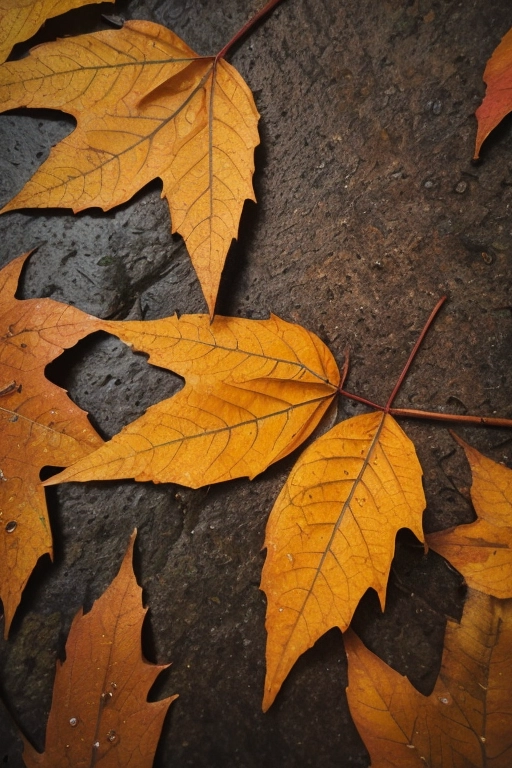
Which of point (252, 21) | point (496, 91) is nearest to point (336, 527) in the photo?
point (496, 91)

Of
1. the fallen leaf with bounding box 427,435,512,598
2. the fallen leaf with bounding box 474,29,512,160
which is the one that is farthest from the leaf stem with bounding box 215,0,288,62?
the fallen leaf with bounding box 427,435,512,598

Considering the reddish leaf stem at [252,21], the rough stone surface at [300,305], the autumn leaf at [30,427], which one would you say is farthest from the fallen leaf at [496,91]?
the autumn leaf at [30,427]

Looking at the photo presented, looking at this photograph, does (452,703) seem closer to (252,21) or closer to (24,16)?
(252,21)

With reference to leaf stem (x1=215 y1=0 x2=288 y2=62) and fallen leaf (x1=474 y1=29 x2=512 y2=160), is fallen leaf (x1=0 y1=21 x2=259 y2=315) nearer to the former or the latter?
leaf stem (x1=215 y1=0 x2=288 y2=62)

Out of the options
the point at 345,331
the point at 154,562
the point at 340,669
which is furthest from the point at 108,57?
the point at 340,669

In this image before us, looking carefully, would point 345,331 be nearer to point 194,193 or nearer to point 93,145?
point 194,193
